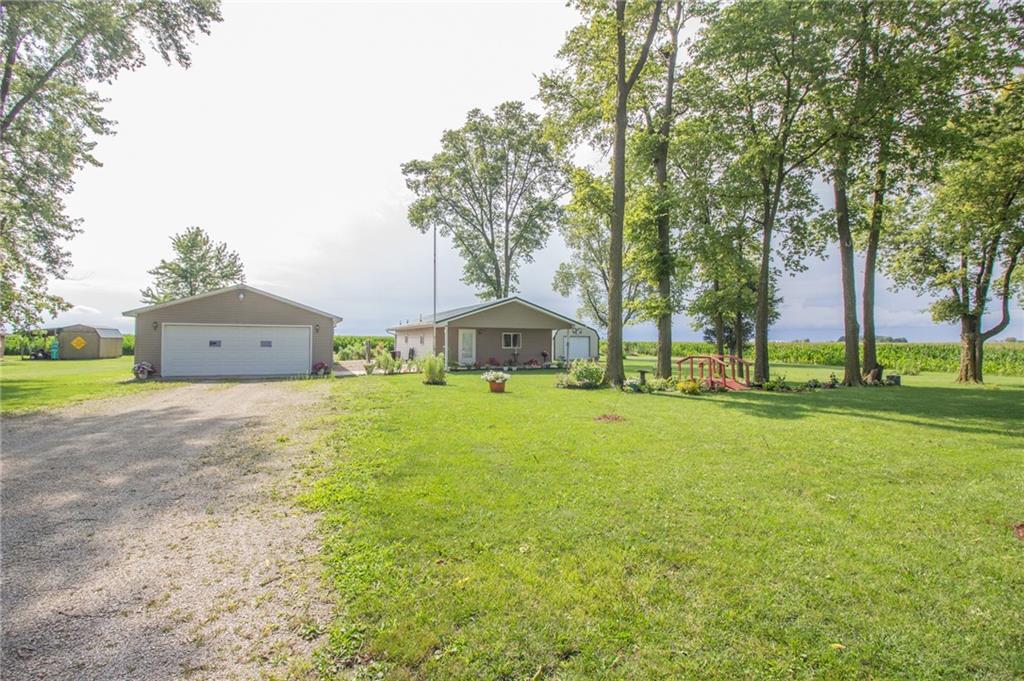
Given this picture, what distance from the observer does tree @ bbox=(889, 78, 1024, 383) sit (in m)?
14.7

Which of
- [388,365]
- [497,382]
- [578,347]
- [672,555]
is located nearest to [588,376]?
[497,382]

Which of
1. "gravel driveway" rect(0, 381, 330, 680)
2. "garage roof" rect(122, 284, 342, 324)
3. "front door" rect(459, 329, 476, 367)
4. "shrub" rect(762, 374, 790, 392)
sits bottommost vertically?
"gravel driveway" rect(0, 381, 330, 680)

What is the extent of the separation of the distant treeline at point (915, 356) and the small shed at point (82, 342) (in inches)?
2096

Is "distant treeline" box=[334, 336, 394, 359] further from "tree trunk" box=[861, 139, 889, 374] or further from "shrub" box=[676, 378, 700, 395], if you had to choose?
"tree trunk" box=[861, 139, 889, 374]

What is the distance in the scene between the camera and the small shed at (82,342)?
1264 inches

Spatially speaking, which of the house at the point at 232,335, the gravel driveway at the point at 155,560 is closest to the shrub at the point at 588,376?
the gravel driveway at the point at 155,560

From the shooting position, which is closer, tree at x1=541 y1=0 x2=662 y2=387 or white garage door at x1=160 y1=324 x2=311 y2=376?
tree at x1=541 y1=0 x2=662 y2=387

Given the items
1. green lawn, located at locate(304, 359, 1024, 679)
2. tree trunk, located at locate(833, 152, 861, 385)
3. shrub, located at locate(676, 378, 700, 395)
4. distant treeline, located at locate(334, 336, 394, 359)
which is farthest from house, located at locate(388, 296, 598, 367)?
green lawn, located at locate(304, 359, 1024, 679)

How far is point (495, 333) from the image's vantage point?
83.3ft

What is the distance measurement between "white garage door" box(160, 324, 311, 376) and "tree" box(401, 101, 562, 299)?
1613 cm

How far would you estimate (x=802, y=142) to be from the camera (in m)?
15.1

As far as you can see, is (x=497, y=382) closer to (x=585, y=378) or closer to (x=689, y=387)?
(x=585, y=378)

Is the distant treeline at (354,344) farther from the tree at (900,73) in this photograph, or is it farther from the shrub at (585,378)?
the tree at (900,73)

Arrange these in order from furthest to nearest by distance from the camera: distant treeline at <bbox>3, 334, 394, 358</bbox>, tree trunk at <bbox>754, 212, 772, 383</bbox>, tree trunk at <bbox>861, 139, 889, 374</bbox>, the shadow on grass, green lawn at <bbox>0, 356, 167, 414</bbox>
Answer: distant treeline at <bbox>3, 334, 394, 358</bbox> → tree trunk at <bbox>861, 139, 889, 374</bbox> → tree trunk at <bbox>754, 212, 772, 383</bbox> → green lawn at <bbox>0, 356, 167, 414</bbox> → the shadow on grass
